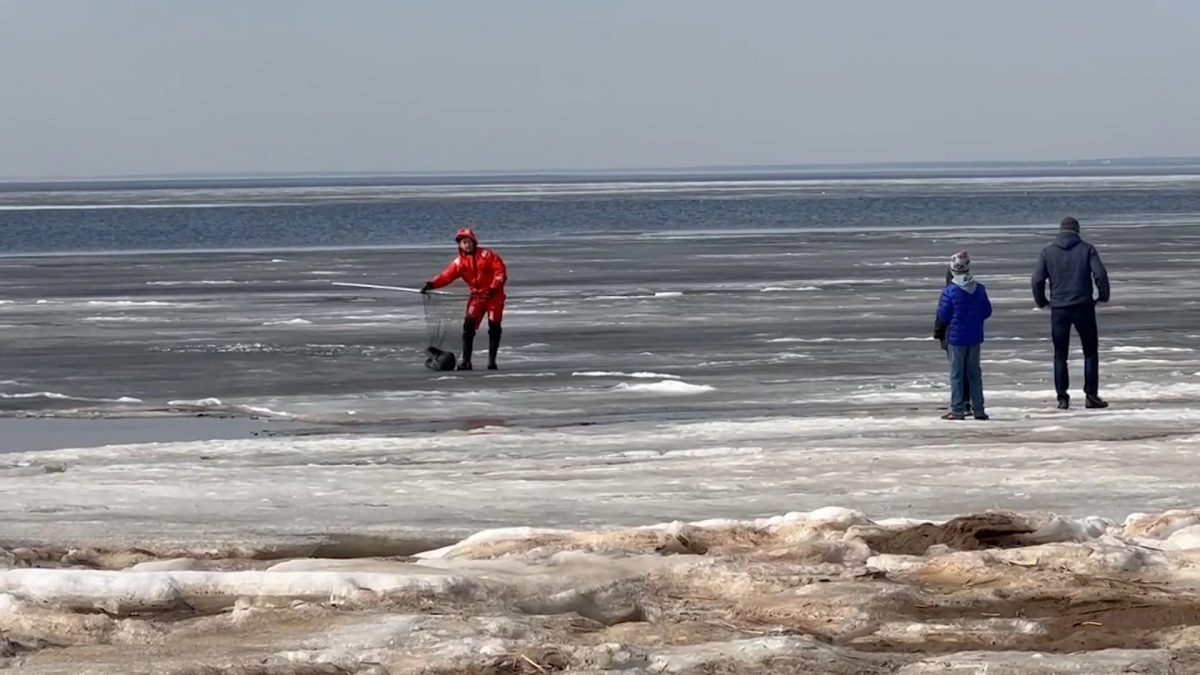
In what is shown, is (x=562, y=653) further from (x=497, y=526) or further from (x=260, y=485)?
(x=260, y=485)

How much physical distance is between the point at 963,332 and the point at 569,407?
11.5 feet

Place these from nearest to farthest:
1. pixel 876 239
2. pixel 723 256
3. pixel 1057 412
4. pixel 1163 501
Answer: pixel 1163 501, pixel 1057 412, pixel 723 256, pixel 876 239

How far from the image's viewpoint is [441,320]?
19.7m

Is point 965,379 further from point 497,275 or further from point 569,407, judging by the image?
point 497,275

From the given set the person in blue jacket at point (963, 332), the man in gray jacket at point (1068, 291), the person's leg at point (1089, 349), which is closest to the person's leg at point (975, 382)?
the person in blue jacket at point (963, 332)

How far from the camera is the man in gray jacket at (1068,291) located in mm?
14344

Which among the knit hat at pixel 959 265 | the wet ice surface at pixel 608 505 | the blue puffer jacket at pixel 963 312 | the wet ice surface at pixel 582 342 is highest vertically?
the knit hat at pixel 959 265

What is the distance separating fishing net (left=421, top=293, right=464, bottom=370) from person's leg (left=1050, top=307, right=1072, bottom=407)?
642cm

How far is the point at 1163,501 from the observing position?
10.6 m

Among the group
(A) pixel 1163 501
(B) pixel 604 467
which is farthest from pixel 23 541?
(A) pixel 1163 501

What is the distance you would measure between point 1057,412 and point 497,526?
6.16m

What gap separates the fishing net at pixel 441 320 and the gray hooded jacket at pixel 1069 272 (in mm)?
6361

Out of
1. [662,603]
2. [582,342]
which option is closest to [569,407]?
[582,342]

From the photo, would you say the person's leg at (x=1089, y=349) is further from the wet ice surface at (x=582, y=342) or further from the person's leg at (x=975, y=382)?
the person's leg at (x=975, y=382)
